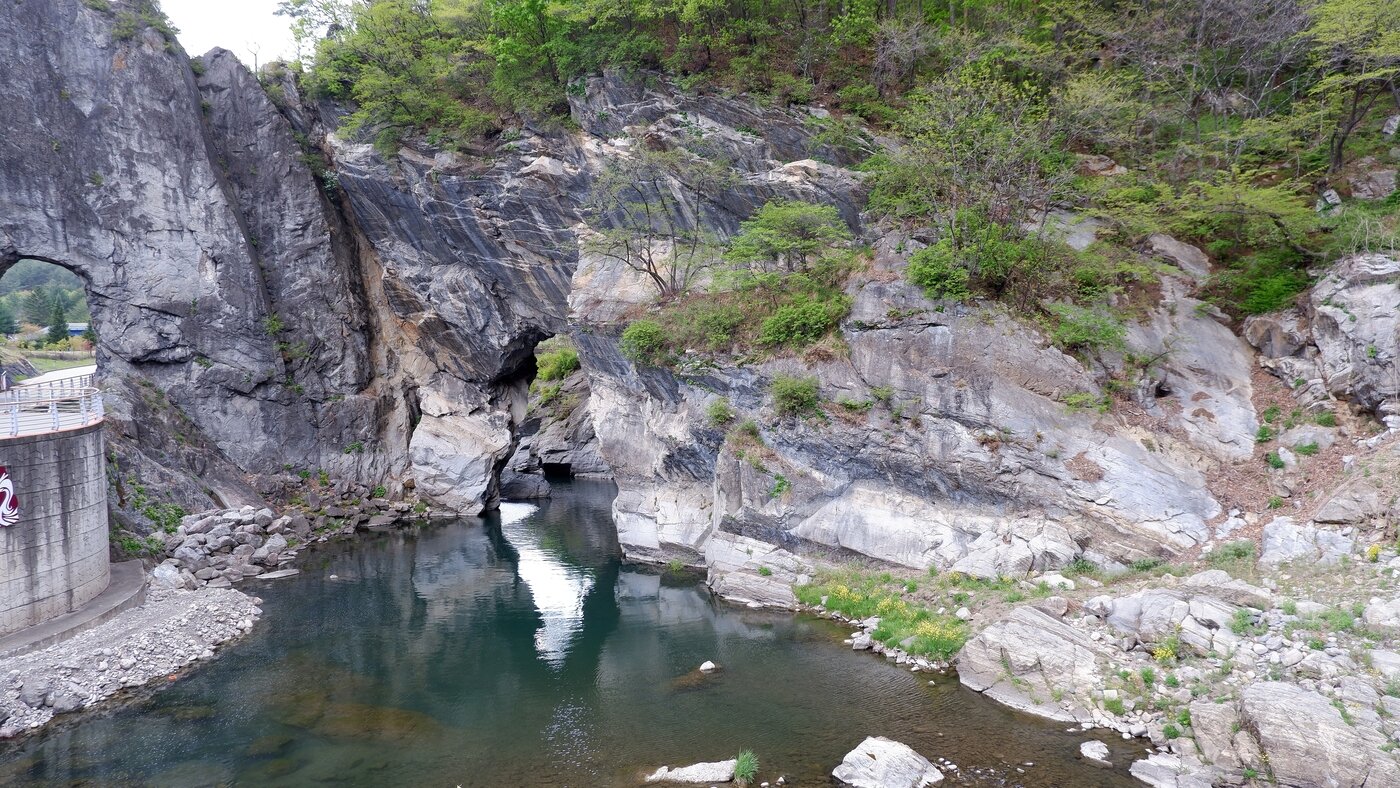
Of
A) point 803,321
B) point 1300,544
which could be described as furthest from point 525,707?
point 1300,544

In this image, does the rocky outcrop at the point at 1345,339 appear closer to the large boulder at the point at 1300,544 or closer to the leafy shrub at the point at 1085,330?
Result: the large boulder at the point at 1300,544

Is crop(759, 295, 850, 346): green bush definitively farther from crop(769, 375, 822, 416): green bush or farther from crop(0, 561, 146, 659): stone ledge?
crop(0, 561, 146, 659): stone ledge

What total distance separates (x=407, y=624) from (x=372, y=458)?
1692 centimetres

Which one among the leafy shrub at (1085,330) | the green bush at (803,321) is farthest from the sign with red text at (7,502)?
the leafy shrub at (1085,330)

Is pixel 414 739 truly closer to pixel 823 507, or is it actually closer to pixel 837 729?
pixel 837 729

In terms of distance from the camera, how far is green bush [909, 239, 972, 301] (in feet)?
66.1

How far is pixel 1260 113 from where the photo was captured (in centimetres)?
2309

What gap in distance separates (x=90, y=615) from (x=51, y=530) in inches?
88.6

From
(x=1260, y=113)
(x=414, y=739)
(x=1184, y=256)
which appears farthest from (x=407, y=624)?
(x=1260, y=113)

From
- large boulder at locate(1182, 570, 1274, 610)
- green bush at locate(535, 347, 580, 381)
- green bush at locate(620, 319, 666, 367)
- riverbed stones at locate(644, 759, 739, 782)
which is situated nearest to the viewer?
riverbed stones at locate(644, 759, 739, 782)

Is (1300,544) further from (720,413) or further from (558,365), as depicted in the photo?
(558,365)

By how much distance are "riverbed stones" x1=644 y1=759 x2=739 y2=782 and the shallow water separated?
0.36 m

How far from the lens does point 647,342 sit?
24875mm

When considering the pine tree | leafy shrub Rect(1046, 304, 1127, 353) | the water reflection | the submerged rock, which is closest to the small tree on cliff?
the water reflection
